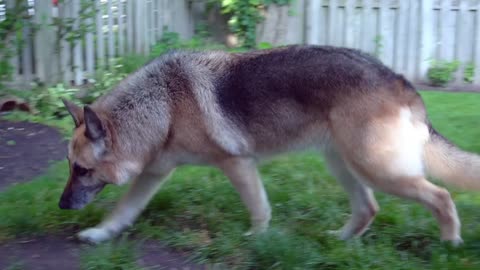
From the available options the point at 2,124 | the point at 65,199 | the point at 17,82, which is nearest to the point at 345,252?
the point at 65,199

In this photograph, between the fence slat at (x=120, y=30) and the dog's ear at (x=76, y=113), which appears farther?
the fence slat at (x=120, y=30)

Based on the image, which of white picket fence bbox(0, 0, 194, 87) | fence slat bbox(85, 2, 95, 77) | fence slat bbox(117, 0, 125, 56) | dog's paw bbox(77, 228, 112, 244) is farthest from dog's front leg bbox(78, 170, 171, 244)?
fence slat bbox(117, 0, 125, 56)

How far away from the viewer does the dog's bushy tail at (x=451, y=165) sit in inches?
176

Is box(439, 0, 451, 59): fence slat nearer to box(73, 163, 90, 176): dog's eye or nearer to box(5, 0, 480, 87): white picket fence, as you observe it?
box(5, 0, 480, 87): white picket fence

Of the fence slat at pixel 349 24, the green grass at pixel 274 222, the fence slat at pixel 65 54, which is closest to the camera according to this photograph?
the green grass at pixel 274 222

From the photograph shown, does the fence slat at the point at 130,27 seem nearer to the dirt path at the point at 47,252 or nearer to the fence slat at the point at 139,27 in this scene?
the fence slat at the point at 139,27

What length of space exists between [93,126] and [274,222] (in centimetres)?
134

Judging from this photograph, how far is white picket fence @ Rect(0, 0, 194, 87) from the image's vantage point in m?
8.54

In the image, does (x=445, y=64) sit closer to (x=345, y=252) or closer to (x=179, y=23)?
(x=179, y=23)

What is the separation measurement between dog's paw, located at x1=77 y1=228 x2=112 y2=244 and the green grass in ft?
0.63

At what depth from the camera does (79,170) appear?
4.52m

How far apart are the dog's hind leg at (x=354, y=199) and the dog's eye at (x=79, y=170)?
5.06 ft

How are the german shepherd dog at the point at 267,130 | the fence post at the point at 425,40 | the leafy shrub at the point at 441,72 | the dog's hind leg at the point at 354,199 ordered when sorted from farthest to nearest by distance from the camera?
1. the fence post at the point at 425,40
2. the leafy shrub at the point at 441,72
3. the dog's hind leg at the point at 354,199
4. the german shepherd dog at the point at 267,130

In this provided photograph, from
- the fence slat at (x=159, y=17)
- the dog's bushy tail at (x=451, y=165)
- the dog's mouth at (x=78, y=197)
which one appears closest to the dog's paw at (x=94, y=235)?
the dog's mouth at (x=78, y=197)
